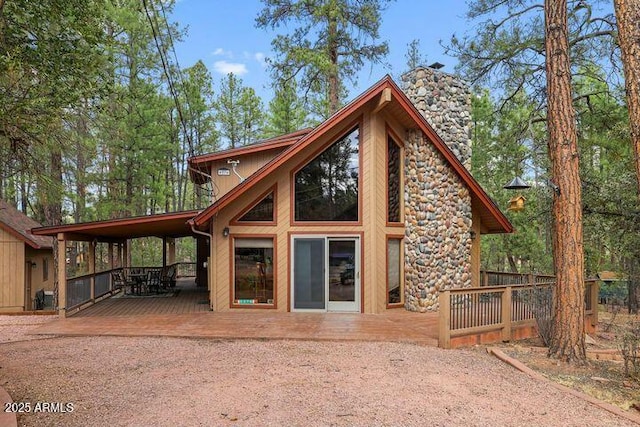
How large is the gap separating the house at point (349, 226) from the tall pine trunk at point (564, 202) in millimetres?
3220

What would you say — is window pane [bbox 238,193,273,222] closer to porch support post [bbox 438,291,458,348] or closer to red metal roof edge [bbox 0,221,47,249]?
porch support post [bbox 438,291,458,348]

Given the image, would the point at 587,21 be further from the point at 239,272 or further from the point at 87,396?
the point at 87,396

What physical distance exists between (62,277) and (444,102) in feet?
32.1

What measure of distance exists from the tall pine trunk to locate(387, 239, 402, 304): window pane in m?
3.74

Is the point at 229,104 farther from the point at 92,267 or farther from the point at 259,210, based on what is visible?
the point at 259,210

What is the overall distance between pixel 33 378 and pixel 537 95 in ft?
34.8

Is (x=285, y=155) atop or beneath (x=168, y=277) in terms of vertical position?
atop

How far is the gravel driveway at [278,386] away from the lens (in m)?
4.00

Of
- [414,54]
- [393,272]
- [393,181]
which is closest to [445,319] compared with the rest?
[393,272]

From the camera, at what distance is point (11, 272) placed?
42.2 ft

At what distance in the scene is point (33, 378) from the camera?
16.3 ft

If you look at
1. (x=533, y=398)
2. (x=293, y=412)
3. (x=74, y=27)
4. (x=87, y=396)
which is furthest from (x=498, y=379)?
(x=74, y=27)

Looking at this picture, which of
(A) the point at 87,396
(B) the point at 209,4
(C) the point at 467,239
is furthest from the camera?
(B) the point at 209,4

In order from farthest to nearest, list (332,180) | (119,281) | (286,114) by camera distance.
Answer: (286,114) → (119,281) → (332,180)
